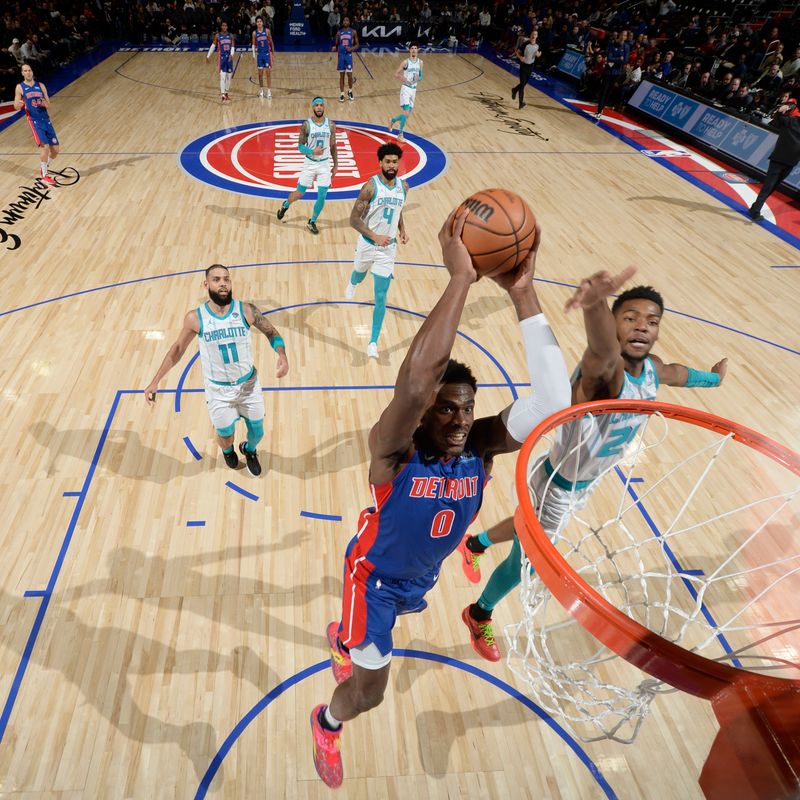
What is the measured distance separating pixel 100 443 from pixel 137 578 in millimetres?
1569

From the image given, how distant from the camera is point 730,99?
44.6 feet

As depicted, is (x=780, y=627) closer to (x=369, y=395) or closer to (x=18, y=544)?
(x=369, y=395)

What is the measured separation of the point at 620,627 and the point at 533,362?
0.92 metres

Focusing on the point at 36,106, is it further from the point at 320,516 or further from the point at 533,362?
the point at 533,362

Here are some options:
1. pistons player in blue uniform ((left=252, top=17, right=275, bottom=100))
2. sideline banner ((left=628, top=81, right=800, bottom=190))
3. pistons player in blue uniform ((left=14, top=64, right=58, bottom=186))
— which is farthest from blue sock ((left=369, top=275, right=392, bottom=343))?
pistons player in blue uniform ((left=252, top=17, right=275, bottom=100))

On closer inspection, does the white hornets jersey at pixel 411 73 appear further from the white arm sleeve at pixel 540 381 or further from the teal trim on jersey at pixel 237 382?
the white arm sleeve at pixel 540 381

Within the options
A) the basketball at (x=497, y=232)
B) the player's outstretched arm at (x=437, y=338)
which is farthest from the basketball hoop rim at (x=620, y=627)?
the basketball at (x=497, y=232)

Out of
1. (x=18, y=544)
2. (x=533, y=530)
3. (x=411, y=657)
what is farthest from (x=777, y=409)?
(x=18, y=544)

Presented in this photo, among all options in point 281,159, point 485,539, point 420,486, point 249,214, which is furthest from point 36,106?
point 420,486

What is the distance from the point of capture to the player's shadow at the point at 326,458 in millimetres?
4965

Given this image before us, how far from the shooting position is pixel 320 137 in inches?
324

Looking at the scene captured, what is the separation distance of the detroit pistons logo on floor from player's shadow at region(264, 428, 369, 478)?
245 inches

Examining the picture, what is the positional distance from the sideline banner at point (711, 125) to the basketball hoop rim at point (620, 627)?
12.2m

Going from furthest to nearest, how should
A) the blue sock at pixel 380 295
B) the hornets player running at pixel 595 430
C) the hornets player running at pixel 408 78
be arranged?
1. the hornets player running at pixel 408 78
2. the blue sock at pixel 380 295
3. the hornets player running at pixel 595 430
